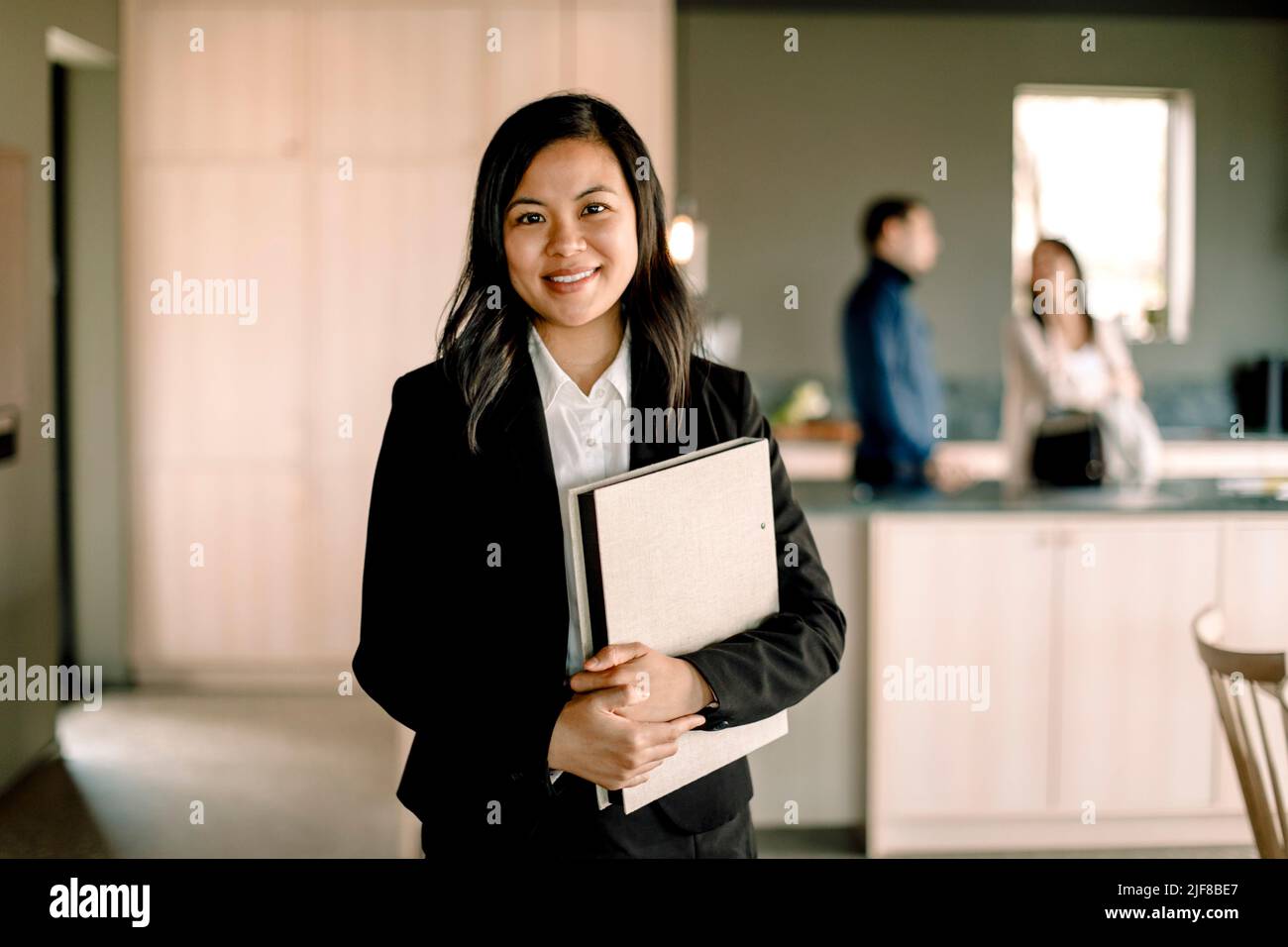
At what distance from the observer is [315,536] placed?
3018 mm

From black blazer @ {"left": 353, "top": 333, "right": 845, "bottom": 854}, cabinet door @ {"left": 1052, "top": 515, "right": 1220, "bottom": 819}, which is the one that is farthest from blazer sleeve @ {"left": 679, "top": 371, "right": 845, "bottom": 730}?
cabinet door @ {"left": 1052, "top": 515, "right": 1220, "bottom": 819}

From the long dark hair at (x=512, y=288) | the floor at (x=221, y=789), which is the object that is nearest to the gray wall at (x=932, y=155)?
the floor at (x=221, y=789)

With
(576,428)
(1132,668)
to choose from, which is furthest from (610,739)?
(1132,668)

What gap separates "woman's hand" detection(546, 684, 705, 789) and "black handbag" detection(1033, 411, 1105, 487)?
1648mm

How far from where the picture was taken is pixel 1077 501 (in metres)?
2.15

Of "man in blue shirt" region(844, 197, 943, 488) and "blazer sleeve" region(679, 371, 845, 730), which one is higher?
"man in blue shirt" region(844, 197, 943, 488)

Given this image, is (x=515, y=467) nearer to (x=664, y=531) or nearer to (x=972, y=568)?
(x=664, y=531)

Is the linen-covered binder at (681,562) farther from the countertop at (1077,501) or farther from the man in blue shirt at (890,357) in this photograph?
the man in blue shirt at (890,357)

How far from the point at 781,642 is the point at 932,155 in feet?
12.9

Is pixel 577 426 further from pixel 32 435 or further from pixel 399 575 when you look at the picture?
pixel 32 435

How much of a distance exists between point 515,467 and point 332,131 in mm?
2362

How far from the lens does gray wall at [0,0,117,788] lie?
4.33 feet

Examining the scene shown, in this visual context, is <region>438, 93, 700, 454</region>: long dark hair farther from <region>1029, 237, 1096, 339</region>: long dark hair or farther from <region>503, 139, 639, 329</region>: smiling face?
<region>1029, 237, 1096, 339</region>: long dark hair
